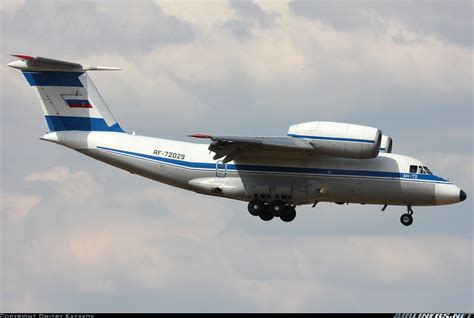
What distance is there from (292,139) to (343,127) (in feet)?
5.16

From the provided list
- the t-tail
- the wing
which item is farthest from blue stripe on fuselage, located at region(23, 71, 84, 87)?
the wing

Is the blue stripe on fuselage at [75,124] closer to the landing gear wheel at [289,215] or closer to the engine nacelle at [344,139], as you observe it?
the landing gear wheel at [289,215]

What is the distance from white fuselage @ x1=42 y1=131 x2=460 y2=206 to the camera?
29891 mm

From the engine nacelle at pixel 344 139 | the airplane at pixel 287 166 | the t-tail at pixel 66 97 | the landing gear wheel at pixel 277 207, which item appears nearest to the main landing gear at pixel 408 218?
the airplane at pixel 287 166

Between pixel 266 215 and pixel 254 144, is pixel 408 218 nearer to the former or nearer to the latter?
pixel 266 215

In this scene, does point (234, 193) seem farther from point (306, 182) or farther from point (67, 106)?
point (67, 106)

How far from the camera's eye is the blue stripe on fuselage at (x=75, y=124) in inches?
1273

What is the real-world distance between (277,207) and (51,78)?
8.74 m

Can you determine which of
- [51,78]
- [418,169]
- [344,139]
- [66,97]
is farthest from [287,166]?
[51,78]

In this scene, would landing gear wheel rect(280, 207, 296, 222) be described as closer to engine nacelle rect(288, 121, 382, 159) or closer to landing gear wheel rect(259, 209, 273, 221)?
landing gear wheel rect(259, 209, 273, 221)

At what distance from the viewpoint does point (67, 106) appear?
32469 mm

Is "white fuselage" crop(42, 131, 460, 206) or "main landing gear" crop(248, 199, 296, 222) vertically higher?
"white fuselage" crop(42, 131, 460, 206)

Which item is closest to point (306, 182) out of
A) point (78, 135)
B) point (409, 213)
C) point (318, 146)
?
point (318, 146)

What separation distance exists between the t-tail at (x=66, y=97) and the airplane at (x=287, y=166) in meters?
0.11
